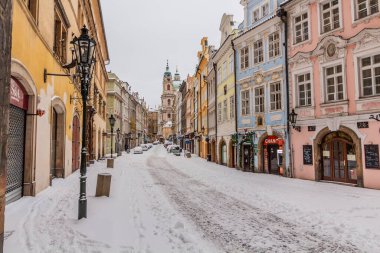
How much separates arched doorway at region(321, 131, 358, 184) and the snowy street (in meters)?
2.13

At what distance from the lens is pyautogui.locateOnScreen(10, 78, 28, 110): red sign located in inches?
320

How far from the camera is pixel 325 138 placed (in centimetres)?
1476

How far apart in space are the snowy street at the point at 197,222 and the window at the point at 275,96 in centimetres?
753

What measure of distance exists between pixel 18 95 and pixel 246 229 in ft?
25.0

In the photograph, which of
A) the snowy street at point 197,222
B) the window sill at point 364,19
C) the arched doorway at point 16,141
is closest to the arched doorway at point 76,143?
the snowy street at point 197,222

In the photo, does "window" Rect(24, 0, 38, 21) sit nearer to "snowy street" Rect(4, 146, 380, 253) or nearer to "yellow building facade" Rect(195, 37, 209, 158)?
"snowy street" Rect(4, 146, 380, 253)

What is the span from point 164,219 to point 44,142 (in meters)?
6.39

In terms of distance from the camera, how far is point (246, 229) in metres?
6.62

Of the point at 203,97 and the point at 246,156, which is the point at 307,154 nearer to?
the point at 246,156

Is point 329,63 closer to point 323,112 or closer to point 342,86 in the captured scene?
point 342,86

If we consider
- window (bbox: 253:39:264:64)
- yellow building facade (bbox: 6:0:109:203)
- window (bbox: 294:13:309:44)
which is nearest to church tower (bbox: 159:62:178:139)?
window (bbox: 253:39:264:64)

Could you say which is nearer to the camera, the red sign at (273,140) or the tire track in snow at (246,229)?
the tire track in snow at (246,229)

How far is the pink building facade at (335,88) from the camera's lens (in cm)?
1249

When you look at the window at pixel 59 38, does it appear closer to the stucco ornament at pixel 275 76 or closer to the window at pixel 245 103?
the window at pixel 245 103
